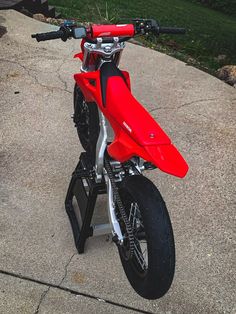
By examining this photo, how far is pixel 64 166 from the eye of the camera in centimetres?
392

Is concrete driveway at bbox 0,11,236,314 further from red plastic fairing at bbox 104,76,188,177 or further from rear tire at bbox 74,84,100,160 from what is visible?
red plastic fairing at bbox 104,76,188,177

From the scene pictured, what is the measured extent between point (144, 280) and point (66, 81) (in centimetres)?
347

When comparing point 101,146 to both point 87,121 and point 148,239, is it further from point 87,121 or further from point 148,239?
point 148,239

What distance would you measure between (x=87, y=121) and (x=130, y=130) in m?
1.08

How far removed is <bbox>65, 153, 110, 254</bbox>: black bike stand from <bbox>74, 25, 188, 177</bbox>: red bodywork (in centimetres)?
46

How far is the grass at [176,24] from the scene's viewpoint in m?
7.15

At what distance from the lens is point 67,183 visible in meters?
3.74

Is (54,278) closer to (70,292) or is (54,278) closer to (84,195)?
(70,292)

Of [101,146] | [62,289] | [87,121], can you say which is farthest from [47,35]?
[62,289]

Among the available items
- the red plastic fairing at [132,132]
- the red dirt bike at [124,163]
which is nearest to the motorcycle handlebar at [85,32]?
the red dirt bike at [124,163]

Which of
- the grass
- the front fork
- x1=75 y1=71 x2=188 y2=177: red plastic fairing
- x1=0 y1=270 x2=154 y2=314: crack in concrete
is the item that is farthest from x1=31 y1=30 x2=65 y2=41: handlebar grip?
the grass

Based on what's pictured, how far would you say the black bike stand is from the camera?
113 inches

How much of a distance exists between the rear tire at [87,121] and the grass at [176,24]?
3300mm

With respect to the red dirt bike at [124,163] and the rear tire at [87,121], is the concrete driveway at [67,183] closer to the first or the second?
the red dirt bike at [124,163]
